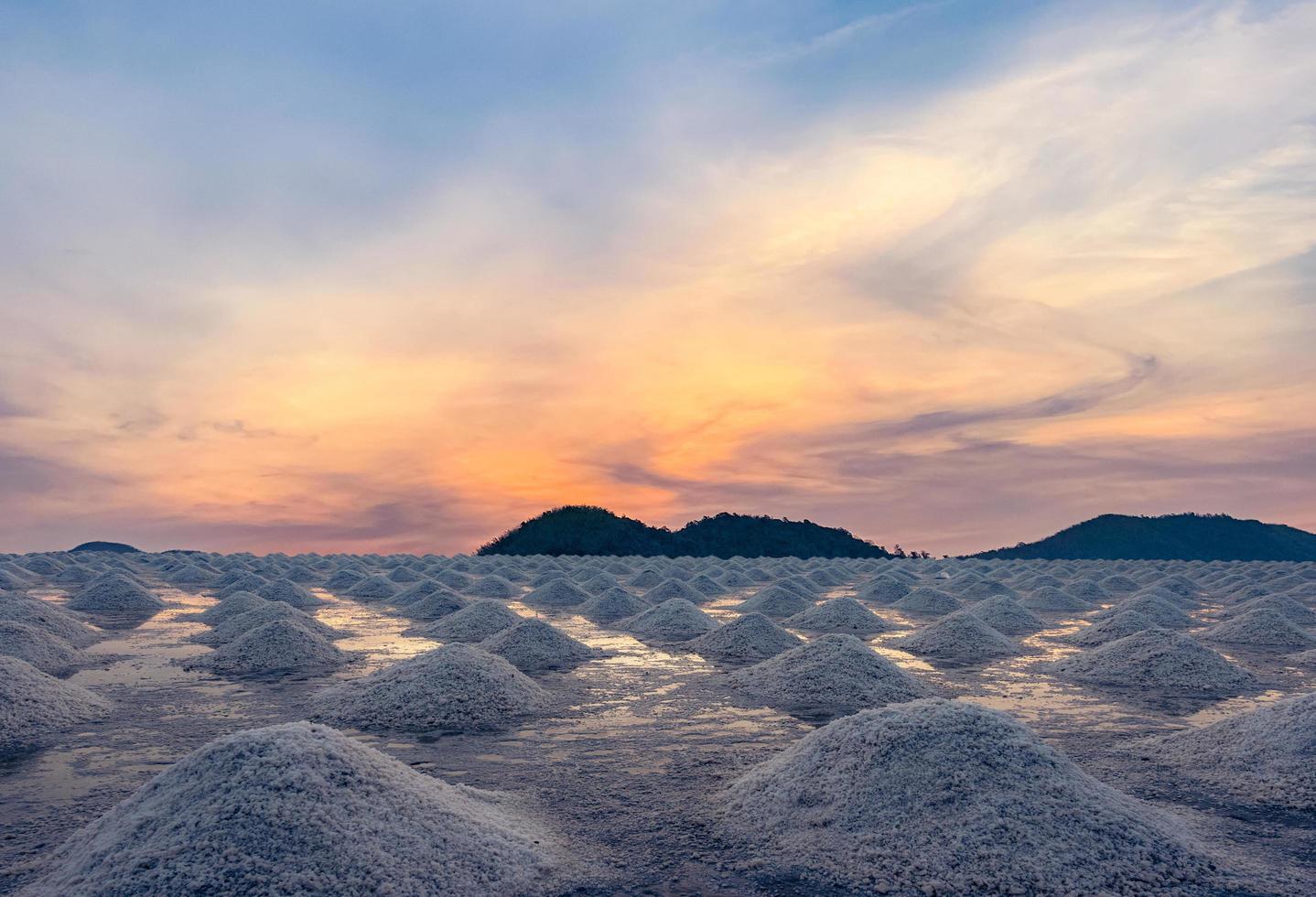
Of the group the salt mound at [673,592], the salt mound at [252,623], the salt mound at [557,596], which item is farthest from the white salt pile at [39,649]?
the salt mound at [673,592]

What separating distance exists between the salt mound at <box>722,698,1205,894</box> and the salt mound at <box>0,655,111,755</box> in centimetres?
706

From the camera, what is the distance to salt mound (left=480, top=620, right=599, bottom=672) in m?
12.3

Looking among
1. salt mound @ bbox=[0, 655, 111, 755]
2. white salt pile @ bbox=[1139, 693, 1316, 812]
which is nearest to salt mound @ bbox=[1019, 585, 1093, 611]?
white salt pile @ bbox=[1139, 693, 1316, 812]

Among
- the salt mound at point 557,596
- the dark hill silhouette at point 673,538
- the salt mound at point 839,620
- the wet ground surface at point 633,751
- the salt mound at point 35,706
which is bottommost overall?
the wet ground surface at point 633,751

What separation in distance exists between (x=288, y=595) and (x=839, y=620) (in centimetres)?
1425

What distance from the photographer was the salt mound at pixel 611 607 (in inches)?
755

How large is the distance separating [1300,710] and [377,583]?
2276 centimetres

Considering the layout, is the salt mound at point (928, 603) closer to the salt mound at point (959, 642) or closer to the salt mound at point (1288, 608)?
the salt mound at point (959, 642)

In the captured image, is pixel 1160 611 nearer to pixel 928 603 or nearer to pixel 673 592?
pixel 928 603

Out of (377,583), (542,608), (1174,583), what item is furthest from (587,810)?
(1174,583)

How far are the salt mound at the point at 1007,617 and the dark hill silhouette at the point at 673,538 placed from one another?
46.6 metres

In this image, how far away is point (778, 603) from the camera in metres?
21.0

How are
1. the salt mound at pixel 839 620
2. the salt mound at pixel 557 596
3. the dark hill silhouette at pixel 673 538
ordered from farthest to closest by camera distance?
1. the dark hill silhouette at pixel 673 538
2. the salt mound at pixel 557 596
3. the salt mound at pixel 839 620

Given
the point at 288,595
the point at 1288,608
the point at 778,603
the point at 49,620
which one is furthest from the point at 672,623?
the point at 1288,608
